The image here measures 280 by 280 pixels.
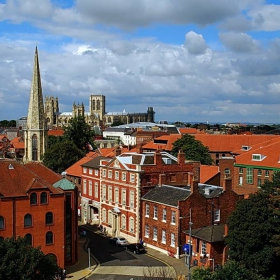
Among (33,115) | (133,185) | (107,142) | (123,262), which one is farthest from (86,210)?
(107,142)

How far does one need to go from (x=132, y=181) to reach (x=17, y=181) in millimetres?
15915

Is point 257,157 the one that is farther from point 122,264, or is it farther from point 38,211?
point 38,211

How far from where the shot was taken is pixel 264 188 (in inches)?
1682

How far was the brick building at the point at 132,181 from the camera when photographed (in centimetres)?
5378

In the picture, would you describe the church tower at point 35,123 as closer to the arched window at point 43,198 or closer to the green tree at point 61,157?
the green tree at point 61,157

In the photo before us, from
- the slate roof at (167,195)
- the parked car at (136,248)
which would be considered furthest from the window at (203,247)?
the parked car at (136,248)

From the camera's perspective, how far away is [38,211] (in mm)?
42219

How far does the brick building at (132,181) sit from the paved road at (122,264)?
376 centimetres

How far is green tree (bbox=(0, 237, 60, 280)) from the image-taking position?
30469 mm

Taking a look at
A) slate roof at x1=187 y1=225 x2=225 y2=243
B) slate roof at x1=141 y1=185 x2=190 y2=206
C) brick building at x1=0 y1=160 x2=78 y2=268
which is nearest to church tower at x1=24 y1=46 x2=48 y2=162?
slate roof at x1=141 y1=185 x2=190 y2=206

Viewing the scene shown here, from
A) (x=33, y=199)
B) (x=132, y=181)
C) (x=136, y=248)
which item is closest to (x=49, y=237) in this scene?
(x=33, y=199)

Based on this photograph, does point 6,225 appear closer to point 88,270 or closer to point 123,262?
point 88,270

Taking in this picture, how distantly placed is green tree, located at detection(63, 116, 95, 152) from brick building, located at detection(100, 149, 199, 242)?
39.7 meters

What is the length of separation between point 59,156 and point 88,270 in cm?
4064
